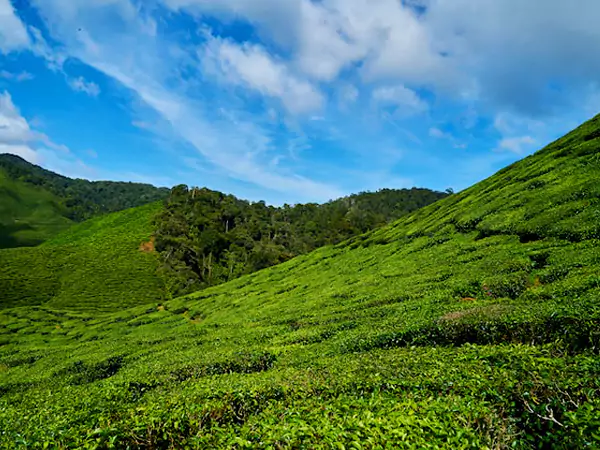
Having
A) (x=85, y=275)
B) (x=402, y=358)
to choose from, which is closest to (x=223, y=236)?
(x=85, y=275)

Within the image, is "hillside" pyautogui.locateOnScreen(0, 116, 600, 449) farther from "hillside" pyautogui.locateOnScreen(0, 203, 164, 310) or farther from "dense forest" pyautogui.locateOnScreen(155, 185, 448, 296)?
"dense forest" pyautogui.locateOnScreen(155, 185, 448, 296)

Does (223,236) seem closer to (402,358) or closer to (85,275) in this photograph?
(85,275)

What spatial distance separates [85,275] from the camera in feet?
310

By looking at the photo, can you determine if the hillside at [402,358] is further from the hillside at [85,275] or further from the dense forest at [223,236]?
the dense forest at [223,236]

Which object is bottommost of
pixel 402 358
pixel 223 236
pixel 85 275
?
pixel 85 275

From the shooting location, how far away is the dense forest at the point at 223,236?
4491 inches

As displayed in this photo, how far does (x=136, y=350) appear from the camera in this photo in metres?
33.5

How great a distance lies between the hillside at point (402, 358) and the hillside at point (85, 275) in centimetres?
3782

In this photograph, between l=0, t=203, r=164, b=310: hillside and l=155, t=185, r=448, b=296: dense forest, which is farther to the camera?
l=155, t=185, r=448, b=296: dense forest

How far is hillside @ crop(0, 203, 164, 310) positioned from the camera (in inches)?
3322

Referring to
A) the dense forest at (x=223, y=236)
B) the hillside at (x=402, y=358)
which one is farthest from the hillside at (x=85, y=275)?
the hillside at (x=402, y=358)

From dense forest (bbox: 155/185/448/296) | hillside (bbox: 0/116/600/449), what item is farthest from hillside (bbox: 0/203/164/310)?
hillside (bbox: 0/116/600/449)

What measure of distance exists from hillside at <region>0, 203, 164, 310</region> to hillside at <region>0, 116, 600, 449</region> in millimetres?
37821

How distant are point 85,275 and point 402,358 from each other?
100956 mm
